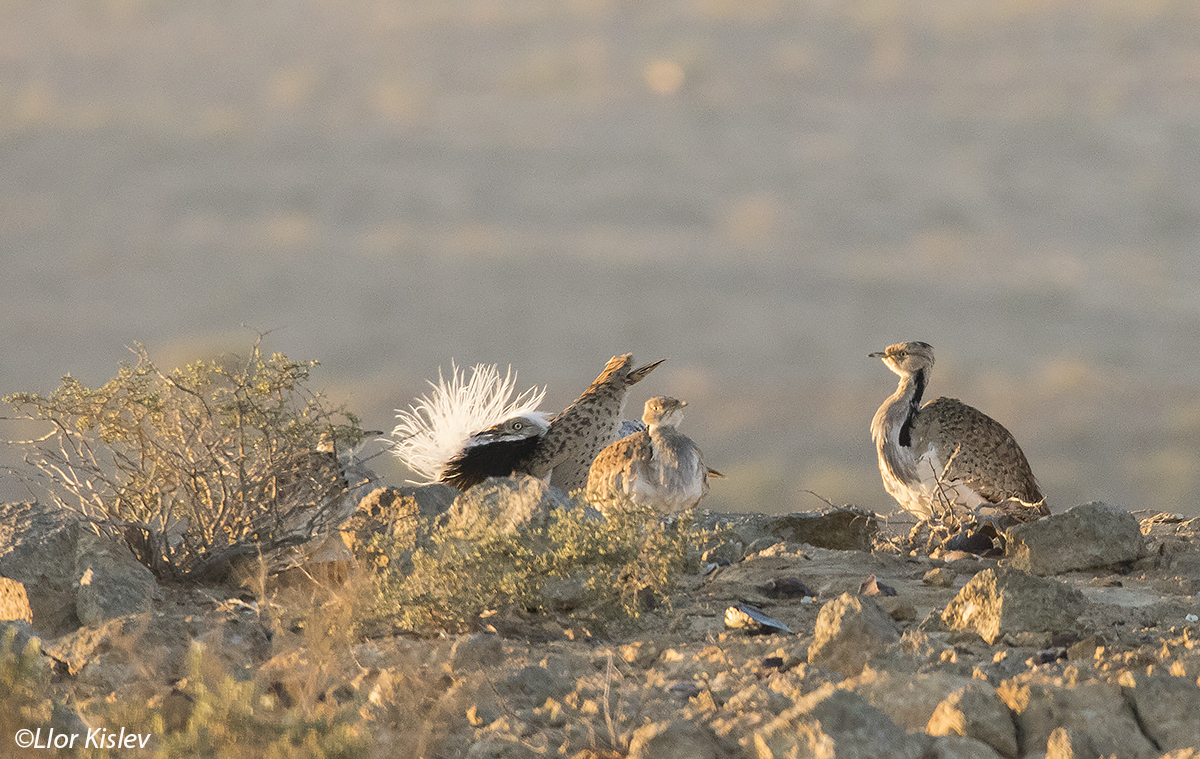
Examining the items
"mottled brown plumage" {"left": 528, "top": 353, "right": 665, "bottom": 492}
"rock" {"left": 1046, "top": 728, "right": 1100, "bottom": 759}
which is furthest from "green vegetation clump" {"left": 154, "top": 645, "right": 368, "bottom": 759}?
"mottled brown plumage" {"left": 528, "top": 353, "right": 665, "bottom": 492}

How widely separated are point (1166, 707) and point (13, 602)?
542 cm

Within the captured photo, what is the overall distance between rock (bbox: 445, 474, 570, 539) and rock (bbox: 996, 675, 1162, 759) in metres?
2.72

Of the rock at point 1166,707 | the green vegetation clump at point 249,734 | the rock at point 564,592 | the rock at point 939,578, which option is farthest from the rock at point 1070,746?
the rock at point 939,578

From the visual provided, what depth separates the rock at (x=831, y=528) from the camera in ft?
26.7

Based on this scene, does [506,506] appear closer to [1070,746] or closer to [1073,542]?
[1073,542]

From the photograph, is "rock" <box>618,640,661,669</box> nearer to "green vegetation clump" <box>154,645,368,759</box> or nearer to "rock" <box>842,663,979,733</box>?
"rock" <box>842,663,979,733</box>

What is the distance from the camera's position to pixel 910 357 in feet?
31.7

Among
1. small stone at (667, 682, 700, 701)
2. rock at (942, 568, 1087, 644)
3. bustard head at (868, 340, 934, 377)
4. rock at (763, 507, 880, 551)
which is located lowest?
small stone at (667, 682, 700, 701)

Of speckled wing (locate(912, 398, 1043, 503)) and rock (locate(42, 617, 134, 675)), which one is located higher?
speckled wing (locate(912, 398, 1043, 503))

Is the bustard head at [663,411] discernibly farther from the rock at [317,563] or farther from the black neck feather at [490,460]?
the rock at [317,563]

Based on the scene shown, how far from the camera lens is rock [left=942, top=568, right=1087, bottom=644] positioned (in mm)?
5164

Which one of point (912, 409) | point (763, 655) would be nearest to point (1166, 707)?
point (763, 655)

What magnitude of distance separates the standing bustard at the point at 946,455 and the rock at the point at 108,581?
5.25 meters

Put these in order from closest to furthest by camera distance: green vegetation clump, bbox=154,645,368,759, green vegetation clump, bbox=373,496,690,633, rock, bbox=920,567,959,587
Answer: green vegetation clump, bbox=154,645,368,759
green vegetation clump, bbox=373,496,690,633
rock, bbox=920,567,959,587
